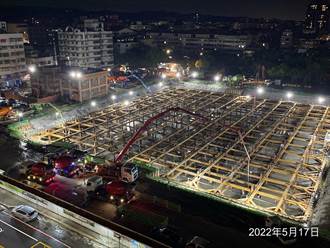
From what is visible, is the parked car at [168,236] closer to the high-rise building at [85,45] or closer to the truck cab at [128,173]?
the truck cab at [128,173]

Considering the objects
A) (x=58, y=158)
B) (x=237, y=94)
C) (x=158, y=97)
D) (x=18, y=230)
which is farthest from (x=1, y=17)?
(x=18, y=230)

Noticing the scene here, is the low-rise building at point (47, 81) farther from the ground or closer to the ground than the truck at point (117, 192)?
farther from the ground

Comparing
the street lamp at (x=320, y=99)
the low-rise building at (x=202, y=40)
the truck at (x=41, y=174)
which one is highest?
the low-rise building at (x=202, y=40)

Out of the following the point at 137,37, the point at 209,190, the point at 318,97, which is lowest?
the point at 209,190

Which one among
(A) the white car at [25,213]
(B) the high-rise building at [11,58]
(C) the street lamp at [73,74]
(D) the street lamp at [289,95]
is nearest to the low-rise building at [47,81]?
(C) the street lamp at [73,74]

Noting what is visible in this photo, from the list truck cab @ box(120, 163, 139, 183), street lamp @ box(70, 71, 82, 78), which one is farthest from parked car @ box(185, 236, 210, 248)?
street lamp @ box(70, 71, 82, 78)

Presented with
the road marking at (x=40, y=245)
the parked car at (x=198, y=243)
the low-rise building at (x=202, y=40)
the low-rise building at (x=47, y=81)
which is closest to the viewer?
the parked car at (x=198, y=243)

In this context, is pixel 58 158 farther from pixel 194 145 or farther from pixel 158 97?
pixel 158 97

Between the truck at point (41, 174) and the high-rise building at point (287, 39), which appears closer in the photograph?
the truck at point (41, 174)

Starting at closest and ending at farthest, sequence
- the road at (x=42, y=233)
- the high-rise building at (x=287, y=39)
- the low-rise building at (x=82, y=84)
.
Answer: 1. the road at (x=42, y=233)
2. the low-rise building at (x=82, y=84)
3. the high-rise building at (x=287, y=39)
